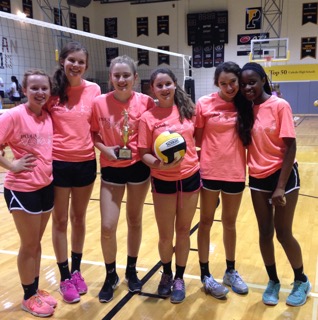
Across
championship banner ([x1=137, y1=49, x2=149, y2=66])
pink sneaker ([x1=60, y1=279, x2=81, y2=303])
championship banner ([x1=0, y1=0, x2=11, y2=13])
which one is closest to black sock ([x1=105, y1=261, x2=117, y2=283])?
pink sneaker ([x1=60, y1=279, x2=81, y2=303])

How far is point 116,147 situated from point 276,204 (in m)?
1.05

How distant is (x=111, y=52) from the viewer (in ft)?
59.0

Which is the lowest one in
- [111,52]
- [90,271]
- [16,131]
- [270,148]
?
[90,271]

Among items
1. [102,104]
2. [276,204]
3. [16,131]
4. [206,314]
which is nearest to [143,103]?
[102,104]

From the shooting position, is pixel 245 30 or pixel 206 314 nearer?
pixel 206 314

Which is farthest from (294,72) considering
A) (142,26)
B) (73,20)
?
(73,20)

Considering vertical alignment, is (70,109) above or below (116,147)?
above

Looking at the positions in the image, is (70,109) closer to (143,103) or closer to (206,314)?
(143,103)

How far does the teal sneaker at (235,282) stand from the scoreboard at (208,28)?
51.6 ft

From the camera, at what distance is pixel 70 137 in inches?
98.1

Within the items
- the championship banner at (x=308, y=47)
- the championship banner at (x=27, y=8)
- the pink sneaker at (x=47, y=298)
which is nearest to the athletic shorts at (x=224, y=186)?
the pink sneaker at (x=47, y=298)

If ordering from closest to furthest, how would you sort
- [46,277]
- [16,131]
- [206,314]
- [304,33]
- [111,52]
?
1. [16,131]
2. [206,314]
3. [46,277]
4. [304,33]
5. [111,52]

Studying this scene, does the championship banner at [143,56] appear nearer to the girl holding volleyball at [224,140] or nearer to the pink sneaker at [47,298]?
the girl holding volleyball at [224,140]

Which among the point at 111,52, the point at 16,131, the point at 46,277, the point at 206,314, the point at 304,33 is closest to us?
the point at 16,131
